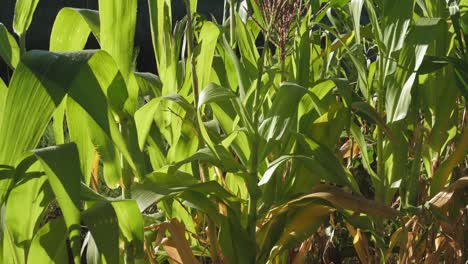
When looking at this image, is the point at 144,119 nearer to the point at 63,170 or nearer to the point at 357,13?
the point at 63,170

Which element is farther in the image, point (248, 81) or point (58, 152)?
point (248, 81)

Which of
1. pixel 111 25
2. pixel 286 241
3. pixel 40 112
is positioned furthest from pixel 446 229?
pixel 40 112

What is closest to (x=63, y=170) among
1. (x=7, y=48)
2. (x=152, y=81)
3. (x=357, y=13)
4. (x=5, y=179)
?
(x=5, y=179)

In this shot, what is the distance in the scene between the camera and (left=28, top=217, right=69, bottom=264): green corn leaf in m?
1.11

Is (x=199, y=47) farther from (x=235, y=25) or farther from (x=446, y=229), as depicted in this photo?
(x=446, y=229)

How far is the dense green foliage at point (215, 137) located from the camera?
99 centimetres

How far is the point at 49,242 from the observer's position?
1112 millimetres

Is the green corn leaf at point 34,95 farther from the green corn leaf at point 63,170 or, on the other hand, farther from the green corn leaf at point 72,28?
the green corn leaf at point 72,28

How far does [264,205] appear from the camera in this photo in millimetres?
1331

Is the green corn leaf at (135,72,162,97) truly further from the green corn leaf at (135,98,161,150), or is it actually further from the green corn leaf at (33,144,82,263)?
the green corn leaf at (33,144,82,263)

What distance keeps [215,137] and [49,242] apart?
348mm

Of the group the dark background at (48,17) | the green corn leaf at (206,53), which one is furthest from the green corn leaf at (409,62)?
the dark background at (48,17)

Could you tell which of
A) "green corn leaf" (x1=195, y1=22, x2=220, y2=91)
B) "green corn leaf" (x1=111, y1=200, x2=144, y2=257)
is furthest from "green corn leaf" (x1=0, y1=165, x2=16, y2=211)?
"green corn leaf" (x1=195, y1=22, x2=220, y2=91)

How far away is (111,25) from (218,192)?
26 centimetres
